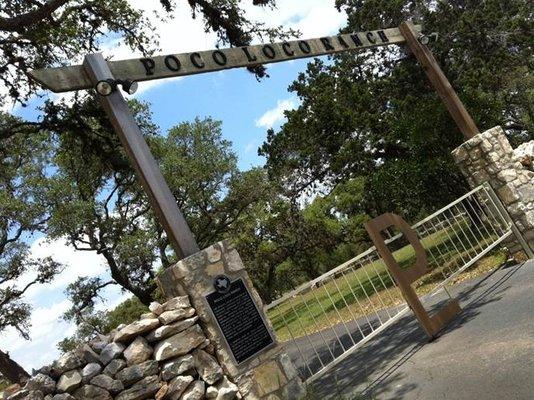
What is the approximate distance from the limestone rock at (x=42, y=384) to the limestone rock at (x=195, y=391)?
1085 millimetres

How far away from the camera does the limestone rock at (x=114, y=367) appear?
402cm

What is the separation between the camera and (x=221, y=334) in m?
4.52

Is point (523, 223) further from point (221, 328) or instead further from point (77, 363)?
point (77, 363)

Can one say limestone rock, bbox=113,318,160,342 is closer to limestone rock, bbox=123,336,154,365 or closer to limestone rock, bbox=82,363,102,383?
limestone rock, bbox=123,336,154,365

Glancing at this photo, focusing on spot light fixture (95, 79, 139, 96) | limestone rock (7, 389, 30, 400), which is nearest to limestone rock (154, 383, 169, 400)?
limestone rock (7, 389, 30, 400)

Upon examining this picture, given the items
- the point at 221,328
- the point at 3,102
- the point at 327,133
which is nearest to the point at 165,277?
the point at 221,328

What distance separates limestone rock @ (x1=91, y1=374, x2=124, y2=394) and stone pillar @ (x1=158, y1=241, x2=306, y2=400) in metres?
0.93

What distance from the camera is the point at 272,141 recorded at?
18656 mm

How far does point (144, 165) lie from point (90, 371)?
2118 millimetres

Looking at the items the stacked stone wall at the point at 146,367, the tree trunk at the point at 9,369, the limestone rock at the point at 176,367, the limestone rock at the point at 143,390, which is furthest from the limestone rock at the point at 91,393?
the tree trunk at the point at 9,369

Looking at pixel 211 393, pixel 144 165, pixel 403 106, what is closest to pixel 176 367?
pixel 211 393

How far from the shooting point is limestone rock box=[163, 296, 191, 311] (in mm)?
4465

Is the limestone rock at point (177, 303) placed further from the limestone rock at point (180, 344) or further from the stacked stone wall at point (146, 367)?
the limestone rock at point (180, 344)

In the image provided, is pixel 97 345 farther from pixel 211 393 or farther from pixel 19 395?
pixel 211 393
